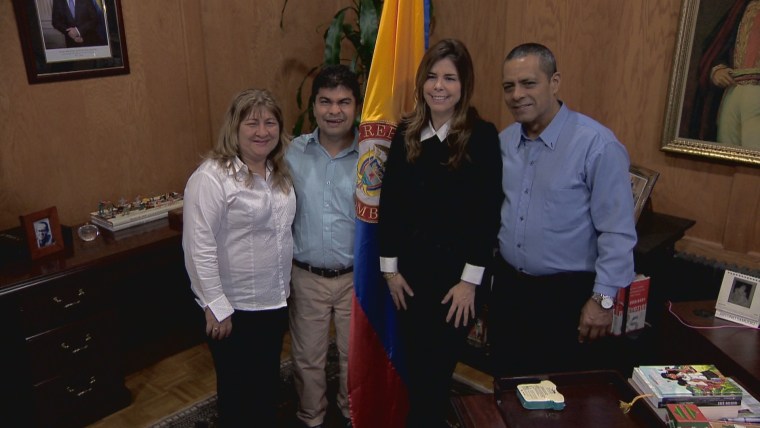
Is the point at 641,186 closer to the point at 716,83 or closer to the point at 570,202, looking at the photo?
the point at 716,83

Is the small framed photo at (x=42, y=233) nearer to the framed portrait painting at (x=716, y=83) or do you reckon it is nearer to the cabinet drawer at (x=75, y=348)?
the cabinet drawer at (x=75, y=348)

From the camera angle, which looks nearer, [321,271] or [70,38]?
[321,271]

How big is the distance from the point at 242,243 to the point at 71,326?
925 millimetres

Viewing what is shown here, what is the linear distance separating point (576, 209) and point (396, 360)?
36.4 inches

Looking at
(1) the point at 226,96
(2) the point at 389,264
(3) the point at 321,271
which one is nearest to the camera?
(2) the point at 389,264

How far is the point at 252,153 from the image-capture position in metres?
1.98

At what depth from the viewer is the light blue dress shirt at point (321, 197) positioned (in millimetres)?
2148

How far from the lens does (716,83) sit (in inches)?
94.7

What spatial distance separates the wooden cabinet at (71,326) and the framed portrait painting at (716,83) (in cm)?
208

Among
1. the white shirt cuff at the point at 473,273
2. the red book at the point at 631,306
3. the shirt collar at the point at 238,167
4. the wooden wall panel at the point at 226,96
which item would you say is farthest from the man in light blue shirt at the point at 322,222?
the wooden wall panel at the point at 226,96

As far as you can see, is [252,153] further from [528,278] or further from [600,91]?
[600,91]

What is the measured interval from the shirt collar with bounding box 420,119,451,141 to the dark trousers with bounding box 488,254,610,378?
0.52 metres

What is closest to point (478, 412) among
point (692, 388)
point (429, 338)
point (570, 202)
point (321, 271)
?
point (429, 338)

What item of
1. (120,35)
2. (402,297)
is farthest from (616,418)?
(120,35)
